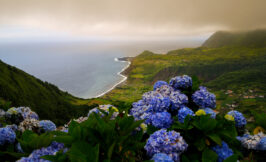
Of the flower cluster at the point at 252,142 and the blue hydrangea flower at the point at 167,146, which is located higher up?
the blue hydrangea flower at the point at 167,146

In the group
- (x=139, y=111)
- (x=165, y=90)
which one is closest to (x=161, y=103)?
(x=139, y=111)

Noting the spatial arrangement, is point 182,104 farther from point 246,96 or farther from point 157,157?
point 246,96

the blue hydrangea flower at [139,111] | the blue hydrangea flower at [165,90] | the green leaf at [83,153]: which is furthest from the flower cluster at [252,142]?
the green leaf at [83,153]

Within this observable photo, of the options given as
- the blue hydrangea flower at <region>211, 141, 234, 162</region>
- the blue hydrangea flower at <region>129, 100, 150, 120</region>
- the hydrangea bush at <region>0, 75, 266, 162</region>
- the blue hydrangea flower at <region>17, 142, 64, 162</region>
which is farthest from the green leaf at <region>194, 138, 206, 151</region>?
the blue hydrangea flower at <region>17, 142, 64, 162</region>

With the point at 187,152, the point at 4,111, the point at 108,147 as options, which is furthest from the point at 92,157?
the point at 4,111

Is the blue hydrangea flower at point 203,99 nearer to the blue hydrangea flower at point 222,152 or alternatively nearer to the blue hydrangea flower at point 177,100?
the blue hydrangea flower at point 177,100
